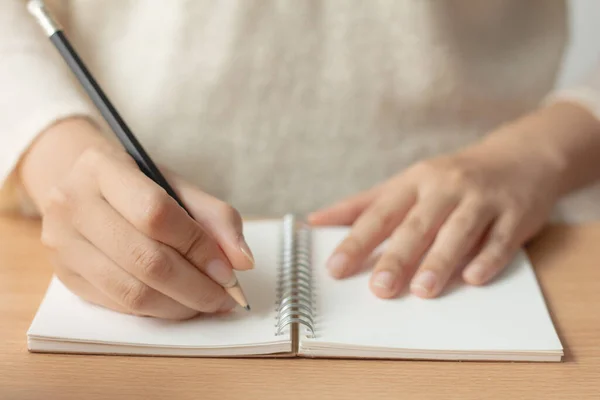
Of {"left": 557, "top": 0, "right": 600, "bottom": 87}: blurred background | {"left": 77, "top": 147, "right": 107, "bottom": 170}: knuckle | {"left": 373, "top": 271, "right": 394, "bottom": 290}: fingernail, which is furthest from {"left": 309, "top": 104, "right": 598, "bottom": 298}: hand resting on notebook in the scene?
{"left": 557, "top": 0, "right": 600, "bottom": 87}: blurred background

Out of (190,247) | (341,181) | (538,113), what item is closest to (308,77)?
(341,181)

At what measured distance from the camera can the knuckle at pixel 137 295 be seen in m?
0.56

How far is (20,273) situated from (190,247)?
0.20 meters

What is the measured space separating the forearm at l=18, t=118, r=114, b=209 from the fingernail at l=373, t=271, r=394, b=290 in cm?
26

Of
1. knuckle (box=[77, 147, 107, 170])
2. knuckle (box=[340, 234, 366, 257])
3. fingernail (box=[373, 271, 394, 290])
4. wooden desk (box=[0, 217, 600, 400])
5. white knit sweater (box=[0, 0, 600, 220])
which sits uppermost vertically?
white knit sweater (box=[0, 0, 600, 220])

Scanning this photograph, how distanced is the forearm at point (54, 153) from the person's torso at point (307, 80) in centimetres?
20

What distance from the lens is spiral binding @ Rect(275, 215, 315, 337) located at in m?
0.57

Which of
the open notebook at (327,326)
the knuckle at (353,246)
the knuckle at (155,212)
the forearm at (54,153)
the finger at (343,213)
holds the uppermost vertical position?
the forearm at (54,153)

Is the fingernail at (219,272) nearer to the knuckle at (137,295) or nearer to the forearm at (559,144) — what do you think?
the knuckle at (137,295)

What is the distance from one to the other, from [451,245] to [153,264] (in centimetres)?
27

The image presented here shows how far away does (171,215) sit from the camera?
55cm

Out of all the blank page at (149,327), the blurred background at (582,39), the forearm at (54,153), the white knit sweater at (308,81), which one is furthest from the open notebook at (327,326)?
the blurred background at (582,39)

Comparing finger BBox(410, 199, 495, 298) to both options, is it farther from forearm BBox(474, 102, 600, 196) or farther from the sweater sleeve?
the sweater sleeve

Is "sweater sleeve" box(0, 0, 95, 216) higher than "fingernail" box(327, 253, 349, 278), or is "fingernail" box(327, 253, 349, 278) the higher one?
"sweater sleeve" box(0, 0, 95, 216)
